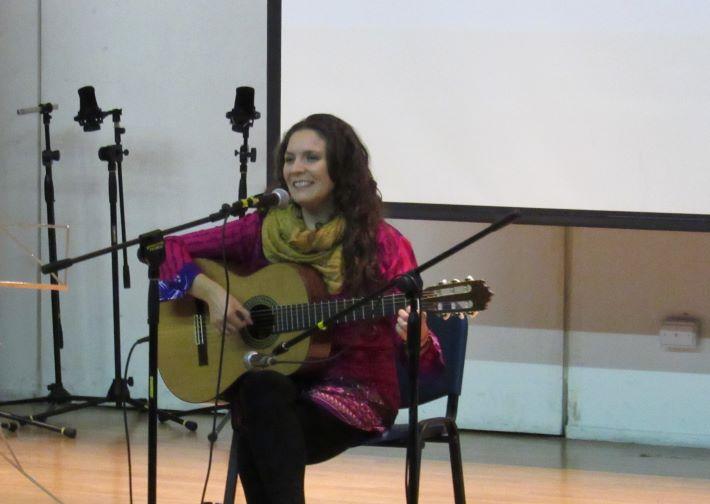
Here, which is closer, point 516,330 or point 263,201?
point 263,201

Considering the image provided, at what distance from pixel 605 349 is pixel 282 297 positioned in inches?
85.3

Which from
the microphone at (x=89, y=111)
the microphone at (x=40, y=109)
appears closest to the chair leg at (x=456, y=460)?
the microphone at (x=89, y=111)

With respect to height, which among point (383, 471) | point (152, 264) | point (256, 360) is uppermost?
point (152, 264)

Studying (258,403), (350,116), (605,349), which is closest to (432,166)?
(350,116)

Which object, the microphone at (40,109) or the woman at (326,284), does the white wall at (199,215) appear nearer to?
the microphone at (40,109)

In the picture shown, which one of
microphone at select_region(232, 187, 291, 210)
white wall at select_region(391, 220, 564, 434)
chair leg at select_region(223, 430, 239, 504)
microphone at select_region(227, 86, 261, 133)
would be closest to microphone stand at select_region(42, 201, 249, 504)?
microphone at select_region(232, 187, 291, 210)

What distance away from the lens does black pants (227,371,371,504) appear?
227 centimetres

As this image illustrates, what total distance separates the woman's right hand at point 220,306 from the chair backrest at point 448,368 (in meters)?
0.43

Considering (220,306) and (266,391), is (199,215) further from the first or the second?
(266,391)

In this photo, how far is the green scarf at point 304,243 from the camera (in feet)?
8.33

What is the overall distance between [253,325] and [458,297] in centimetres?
69

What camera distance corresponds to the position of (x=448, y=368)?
2.71 meters

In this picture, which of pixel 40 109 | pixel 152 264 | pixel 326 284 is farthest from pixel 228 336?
pixel 40 109

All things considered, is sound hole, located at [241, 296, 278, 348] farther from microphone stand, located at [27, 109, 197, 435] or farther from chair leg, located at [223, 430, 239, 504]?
microphone stand, located at [27, 109, 197, 435]
